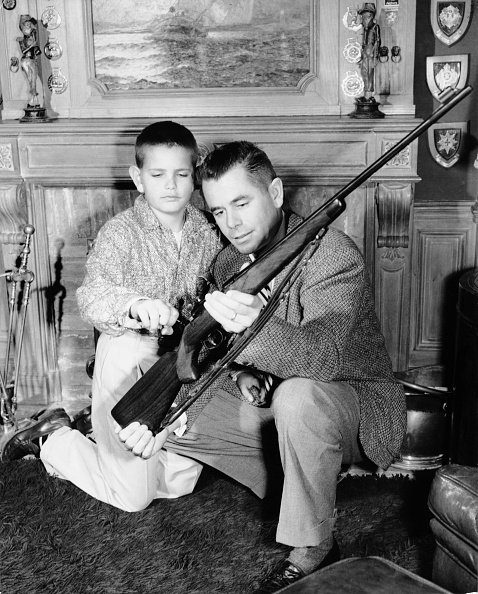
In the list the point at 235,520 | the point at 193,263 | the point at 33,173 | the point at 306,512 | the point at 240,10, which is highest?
the point at 240,10

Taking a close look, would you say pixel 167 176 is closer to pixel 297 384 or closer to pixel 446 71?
pixel 297 384

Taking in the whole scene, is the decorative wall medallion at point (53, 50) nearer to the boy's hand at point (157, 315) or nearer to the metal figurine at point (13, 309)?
the metal figurine at point (13, 309)

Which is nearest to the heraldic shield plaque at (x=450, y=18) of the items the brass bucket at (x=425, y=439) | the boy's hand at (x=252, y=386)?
the brass bucket at (x=425, y=439)

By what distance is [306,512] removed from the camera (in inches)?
75.2

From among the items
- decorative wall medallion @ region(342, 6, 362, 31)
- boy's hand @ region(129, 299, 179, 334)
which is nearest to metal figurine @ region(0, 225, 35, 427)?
boy's hand @ region(129, 299, 179, 334)

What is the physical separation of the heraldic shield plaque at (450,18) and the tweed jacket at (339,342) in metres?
1.36

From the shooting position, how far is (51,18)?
123 inches

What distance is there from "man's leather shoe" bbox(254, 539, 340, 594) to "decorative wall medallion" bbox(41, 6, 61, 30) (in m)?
2.23

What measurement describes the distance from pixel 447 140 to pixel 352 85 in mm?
477

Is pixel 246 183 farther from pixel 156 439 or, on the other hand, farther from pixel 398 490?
pixel 398 490

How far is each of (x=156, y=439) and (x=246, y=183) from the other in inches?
28.4

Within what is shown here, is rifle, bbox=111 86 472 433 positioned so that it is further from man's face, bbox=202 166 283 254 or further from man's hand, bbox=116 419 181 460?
man's face, bbox=202 166 283 254

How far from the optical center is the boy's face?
242 centimetres

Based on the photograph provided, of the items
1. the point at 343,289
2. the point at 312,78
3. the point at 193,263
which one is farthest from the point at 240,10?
the point at 343,289
